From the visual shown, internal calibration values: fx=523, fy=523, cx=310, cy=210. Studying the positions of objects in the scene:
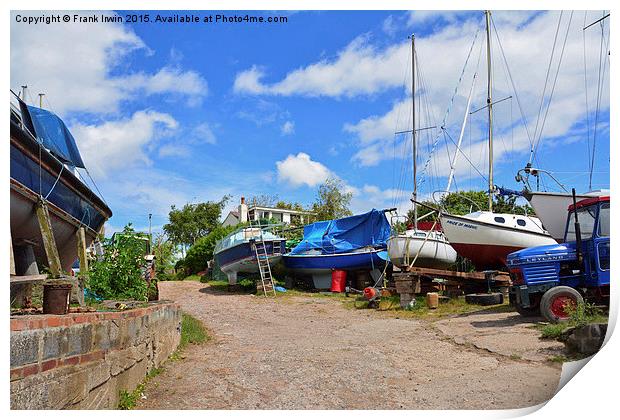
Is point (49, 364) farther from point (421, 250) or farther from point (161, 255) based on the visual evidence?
point (421, 250)

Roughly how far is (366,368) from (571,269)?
161 inches

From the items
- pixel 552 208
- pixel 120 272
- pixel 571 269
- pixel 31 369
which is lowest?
pixel 31 369

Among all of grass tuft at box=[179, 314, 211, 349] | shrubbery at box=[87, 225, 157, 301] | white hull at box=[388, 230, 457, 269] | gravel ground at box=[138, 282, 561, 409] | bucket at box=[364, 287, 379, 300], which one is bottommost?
gravel ground at box=[138, 282, 561, 409]

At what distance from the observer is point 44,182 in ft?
24.3

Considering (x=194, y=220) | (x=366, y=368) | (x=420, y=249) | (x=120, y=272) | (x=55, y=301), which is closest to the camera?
(x=55, y=301)

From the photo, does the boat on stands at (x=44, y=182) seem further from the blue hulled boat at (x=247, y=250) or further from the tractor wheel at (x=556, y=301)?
the blue hulled boat at (x=247, y=250)

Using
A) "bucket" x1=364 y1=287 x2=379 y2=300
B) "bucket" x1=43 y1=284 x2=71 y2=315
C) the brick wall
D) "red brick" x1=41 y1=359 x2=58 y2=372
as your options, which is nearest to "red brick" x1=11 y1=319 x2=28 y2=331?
the brick wall

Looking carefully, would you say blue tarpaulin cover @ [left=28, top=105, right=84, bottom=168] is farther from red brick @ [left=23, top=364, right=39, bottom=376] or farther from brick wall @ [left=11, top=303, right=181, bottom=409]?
red brick @ [left=23, top=364, right=39, bottom=376]

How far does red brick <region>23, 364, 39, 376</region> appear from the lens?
10.7 feet

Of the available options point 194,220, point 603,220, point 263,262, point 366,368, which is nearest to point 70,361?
point 366,368

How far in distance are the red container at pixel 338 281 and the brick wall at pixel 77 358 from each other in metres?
11.5

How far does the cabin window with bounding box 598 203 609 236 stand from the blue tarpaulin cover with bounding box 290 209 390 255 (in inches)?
385
